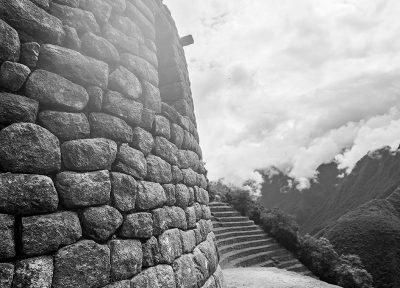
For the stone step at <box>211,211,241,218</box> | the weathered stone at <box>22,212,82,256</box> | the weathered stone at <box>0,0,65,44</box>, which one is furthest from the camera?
the stone step at <box>211,211,241,218</box>

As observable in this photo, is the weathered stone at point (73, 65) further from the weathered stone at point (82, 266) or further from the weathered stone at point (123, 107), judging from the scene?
the weathered stone at point (82, 266)

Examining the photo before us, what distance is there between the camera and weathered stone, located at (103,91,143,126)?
6.86 feet

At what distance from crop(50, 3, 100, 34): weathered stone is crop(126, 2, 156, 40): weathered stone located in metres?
0.52

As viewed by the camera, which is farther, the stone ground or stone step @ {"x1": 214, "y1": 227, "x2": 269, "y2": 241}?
stone step @ {"x1": 214, "y1": 227, "x2": 269, "y2": 241}

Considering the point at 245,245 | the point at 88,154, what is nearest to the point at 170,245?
the point at 88,154

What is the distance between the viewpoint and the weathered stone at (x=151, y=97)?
254cm

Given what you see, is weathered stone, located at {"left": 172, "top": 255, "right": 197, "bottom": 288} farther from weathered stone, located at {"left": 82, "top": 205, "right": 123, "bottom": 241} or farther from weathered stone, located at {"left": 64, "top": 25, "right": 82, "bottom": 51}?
weathered stone, located at {"left": 64, "top": 25, "right": 82, "bottom": 51}

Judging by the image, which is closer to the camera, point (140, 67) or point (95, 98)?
point (95, 98)

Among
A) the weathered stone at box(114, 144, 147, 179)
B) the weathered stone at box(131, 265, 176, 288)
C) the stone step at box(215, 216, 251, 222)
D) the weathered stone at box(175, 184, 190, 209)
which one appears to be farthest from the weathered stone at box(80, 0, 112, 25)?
the stone step at box(215, 216, 251, 222)

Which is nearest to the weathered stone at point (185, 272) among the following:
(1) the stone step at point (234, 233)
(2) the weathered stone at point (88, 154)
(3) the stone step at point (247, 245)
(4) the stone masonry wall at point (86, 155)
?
(4) the stone masonry wall at point (86, 155)

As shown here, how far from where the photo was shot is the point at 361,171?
8050 cm

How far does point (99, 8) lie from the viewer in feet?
7.14

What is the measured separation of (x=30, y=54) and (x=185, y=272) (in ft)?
6.32

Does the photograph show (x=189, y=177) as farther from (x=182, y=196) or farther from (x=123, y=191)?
(x=123, y=191)
